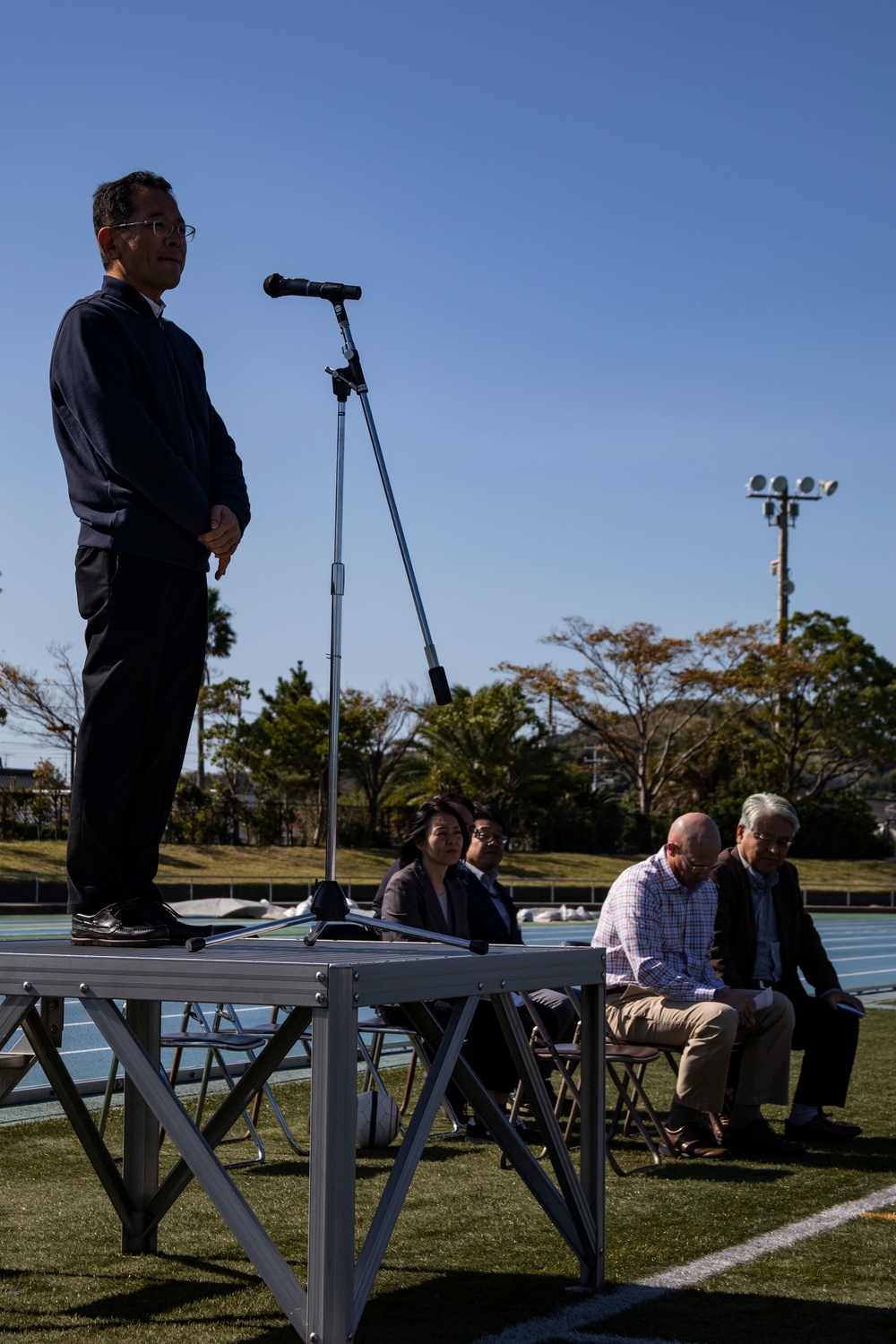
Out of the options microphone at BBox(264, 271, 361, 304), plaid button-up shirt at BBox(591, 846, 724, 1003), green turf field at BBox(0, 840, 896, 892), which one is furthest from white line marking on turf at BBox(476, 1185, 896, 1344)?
green turf field at BBox(0, 840, 896, 892)

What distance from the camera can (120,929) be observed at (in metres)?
3.54

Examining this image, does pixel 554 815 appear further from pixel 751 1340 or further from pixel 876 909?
pixel 751 1340

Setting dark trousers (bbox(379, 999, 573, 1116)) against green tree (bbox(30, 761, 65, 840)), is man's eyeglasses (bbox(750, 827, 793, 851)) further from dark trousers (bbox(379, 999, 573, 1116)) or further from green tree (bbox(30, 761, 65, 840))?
green tree (bbox(30, 761, 65, 840))

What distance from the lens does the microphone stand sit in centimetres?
390

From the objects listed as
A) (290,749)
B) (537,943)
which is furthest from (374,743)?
(537,943)

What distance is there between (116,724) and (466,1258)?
194cm

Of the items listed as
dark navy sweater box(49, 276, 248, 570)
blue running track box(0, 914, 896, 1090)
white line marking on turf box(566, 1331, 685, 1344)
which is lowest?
blue running track box(0, 914, 896, 1090)

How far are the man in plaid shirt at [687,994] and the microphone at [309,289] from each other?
8.83 ft

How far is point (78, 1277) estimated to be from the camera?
3.89 m

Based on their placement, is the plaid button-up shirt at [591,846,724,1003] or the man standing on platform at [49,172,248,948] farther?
the plaid button-up shirt at [591,846,724,1003]

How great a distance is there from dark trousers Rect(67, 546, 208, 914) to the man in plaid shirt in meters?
2.88

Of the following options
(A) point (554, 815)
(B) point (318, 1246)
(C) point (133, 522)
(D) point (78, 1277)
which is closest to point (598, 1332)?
(B) point (318, 1246)

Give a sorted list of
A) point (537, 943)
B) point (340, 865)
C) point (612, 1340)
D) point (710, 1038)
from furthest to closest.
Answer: point (340, 865) → point (537, 943) → point (710, 1038) → point (612, 1340)

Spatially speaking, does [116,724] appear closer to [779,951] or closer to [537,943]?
[779,951]
